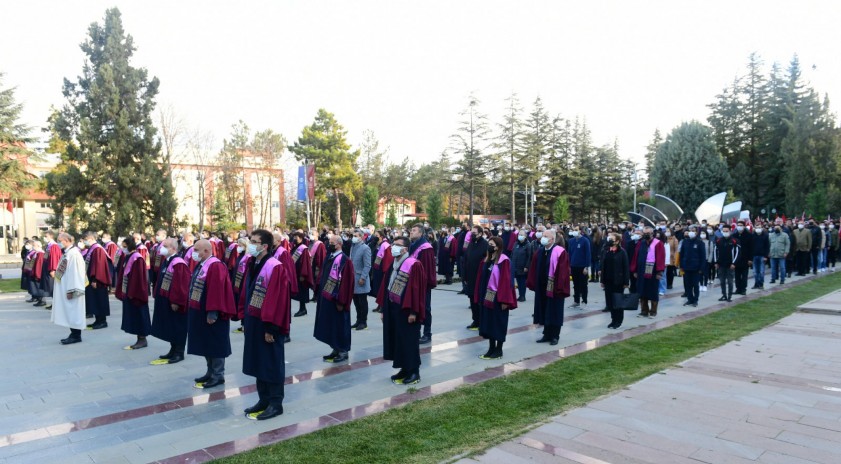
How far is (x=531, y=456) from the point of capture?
431 cm

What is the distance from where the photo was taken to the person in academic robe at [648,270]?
11.0m

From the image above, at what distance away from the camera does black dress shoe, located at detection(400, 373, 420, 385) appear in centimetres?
658

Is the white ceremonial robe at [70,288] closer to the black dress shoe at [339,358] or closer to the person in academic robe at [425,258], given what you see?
the black dress shoe at [339,358]

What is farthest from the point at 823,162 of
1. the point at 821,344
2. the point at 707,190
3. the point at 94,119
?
the point at 94,119

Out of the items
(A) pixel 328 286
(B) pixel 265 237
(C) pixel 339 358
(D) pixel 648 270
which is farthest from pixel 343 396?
(D) pixel 648 270

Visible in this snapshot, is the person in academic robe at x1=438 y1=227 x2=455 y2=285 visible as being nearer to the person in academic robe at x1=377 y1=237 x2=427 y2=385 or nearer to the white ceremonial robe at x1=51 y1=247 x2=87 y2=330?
the person in academic robe at x1=377 y1=237 x2=427 y2=385

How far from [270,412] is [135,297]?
14.1ft

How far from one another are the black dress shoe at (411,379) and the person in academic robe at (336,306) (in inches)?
52.0

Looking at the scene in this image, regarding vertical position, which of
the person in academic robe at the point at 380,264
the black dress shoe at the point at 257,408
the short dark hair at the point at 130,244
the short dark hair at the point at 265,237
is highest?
the short dark hair at the point at 265,237

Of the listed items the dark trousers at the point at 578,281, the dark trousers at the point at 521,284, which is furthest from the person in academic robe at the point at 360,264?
the dark trousers at the point at 578,281

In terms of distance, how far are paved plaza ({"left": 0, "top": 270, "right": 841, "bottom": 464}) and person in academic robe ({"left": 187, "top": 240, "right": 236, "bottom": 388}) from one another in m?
0.44

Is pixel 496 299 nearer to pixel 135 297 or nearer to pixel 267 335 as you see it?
pixel 267 335

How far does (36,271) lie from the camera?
13289 millimetres

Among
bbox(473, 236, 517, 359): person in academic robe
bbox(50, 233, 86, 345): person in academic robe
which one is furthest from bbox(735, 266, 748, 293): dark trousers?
bbox(50, 233, 86, 345): person in academic robe
